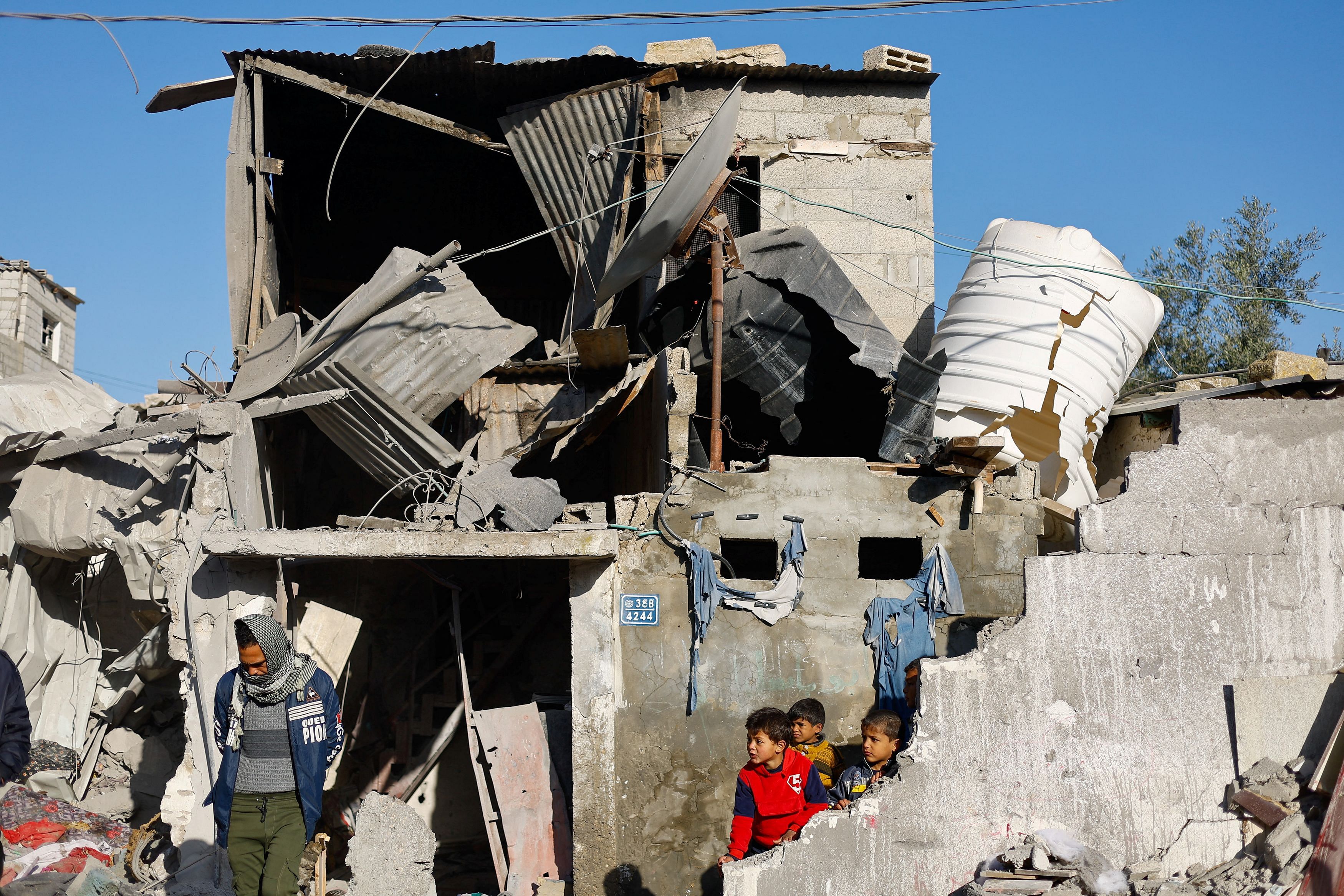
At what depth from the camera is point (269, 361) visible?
26.2ft

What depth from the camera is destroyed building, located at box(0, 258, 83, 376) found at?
2178 cm

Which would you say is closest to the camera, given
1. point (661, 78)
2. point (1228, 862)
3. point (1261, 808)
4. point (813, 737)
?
point (1261, 808)

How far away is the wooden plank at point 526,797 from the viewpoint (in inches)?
295

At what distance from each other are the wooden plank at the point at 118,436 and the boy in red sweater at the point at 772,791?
4603 millimetres

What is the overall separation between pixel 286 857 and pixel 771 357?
5.43 metres

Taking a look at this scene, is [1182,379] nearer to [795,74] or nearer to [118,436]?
[795,74]

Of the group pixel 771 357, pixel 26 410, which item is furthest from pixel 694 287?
pixel 26 410

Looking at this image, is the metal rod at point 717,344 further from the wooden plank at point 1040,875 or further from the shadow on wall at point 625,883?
the wooden plank at point 1040,875

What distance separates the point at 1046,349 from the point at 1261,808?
4672 mm

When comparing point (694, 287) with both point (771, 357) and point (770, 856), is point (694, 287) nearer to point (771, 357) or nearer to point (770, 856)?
point (771, 357)

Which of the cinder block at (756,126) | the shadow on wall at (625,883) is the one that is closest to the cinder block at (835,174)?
the cinder block at (756,126)

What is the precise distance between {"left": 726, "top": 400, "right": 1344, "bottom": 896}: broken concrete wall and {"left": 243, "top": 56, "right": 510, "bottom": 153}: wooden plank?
707cm

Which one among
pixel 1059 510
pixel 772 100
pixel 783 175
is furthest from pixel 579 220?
pixel 1059 510

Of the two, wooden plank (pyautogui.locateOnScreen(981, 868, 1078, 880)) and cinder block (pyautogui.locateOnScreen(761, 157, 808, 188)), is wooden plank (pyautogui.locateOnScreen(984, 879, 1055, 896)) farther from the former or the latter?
cinder block (pyautogui.locateOnScreen(761, 157, 808, 188))
